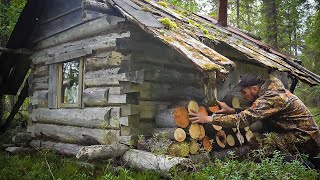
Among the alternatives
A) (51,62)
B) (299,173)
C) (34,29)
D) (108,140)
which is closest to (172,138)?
(108,140)

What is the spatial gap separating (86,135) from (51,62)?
8.60 feet

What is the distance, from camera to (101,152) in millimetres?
5543

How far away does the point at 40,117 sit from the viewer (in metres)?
8.99

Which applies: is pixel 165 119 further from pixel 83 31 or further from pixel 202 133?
pixel 83 31

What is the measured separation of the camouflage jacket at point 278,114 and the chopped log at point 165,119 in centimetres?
88

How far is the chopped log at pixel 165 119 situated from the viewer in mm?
6184

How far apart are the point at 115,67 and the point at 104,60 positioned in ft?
1.39

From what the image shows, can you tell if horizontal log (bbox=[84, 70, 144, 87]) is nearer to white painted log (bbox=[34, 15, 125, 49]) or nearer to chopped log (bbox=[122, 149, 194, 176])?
white painted log (bbox=[34, 15, 125, 49])

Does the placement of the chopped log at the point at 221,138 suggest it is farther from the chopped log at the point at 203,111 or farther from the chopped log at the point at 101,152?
the chopped log at the point at 101,152

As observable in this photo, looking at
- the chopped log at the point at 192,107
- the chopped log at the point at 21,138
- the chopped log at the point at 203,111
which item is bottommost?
the chopped log at the point at 21,138

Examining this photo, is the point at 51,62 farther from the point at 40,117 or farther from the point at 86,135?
the point at 86,135

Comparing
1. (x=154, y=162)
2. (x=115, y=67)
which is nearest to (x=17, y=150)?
(x=115, y=67)

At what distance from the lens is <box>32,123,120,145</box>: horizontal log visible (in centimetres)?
650

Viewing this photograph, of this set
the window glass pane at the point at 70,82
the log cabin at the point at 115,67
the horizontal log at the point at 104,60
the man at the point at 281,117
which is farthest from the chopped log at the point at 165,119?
the window glass pane at the point at 70,82
